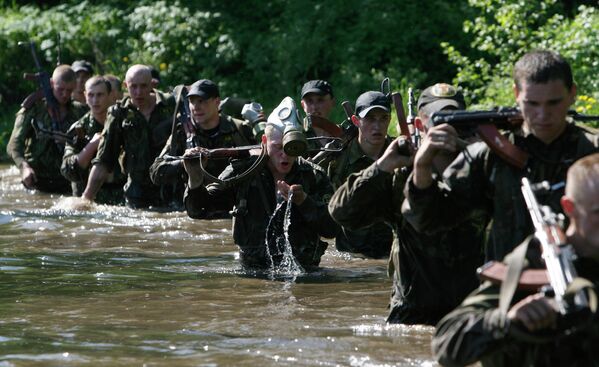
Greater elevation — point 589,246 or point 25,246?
point 589,246

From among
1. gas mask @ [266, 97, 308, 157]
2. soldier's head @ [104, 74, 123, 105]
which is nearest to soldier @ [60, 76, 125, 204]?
soldier's head @ [104, 74, 123, 105]

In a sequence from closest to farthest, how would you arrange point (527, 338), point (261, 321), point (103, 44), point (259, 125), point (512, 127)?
point (527, 338) → point (512, 127) → point (261, 321) → point (259, 125) → point (103, 44)

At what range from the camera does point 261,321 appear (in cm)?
852

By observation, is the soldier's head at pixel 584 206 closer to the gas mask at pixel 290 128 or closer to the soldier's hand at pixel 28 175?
the gas mask at pixel 290 128

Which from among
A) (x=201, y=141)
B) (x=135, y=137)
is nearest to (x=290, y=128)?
(x=201, y=141)

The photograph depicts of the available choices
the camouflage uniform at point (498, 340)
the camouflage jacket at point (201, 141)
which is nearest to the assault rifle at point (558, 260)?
the camouflage uniform at point (498, 340)

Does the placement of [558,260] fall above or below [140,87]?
below

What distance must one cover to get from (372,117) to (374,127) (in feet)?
0.30

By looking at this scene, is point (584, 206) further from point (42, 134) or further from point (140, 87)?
point (42, 134)

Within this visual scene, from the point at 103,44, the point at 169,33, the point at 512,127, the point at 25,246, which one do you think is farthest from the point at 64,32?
the point at 512,127

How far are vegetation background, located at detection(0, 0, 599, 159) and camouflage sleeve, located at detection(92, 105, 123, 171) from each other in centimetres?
477

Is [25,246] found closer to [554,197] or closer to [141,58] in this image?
[554,197]

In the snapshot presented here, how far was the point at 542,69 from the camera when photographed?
18.2ft

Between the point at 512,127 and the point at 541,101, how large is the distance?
1.11 feet
